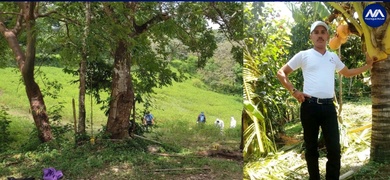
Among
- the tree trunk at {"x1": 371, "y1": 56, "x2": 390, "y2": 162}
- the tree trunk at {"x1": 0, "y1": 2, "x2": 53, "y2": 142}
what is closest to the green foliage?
the tree trunk at {"x1": 371, "y1": 56, "x2": 390, "y2": 162}

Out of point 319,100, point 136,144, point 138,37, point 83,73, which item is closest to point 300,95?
point 319,100

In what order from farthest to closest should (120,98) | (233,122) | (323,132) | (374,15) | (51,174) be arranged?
1. (120,98)
2. (233,122)
3. (51,174)
4. (323,132)
5. (374,15)

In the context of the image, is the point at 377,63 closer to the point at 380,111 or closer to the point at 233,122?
the point at 380,111

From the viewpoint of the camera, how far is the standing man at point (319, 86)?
5.10 feet

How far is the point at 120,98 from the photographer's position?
7.83ft

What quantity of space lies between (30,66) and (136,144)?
2.43 feet

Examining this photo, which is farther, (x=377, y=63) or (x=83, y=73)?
(x=83, y=73)

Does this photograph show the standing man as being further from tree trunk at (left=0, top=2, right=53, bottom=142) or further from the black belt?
tree trunk at (left=0, top=2, right=53, bottom=142)

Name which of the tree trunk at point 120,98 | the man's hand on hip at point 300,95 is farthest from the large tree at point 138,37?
the man's hand on hip at point 300,95

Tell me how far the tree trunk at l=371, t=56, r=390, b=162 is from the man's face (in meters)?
0.22

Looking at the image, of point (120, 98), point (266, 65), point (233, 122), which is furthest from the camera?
point (120, 98)

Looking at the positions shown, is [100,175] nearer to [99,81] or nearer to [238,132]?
[99,81]

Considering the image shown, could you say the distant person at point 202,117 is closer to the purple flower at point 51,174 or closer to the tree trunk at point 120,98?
the tree trunk at point 120,98

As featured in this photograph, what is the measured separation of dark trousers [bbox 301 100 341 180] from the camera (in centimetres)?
158
